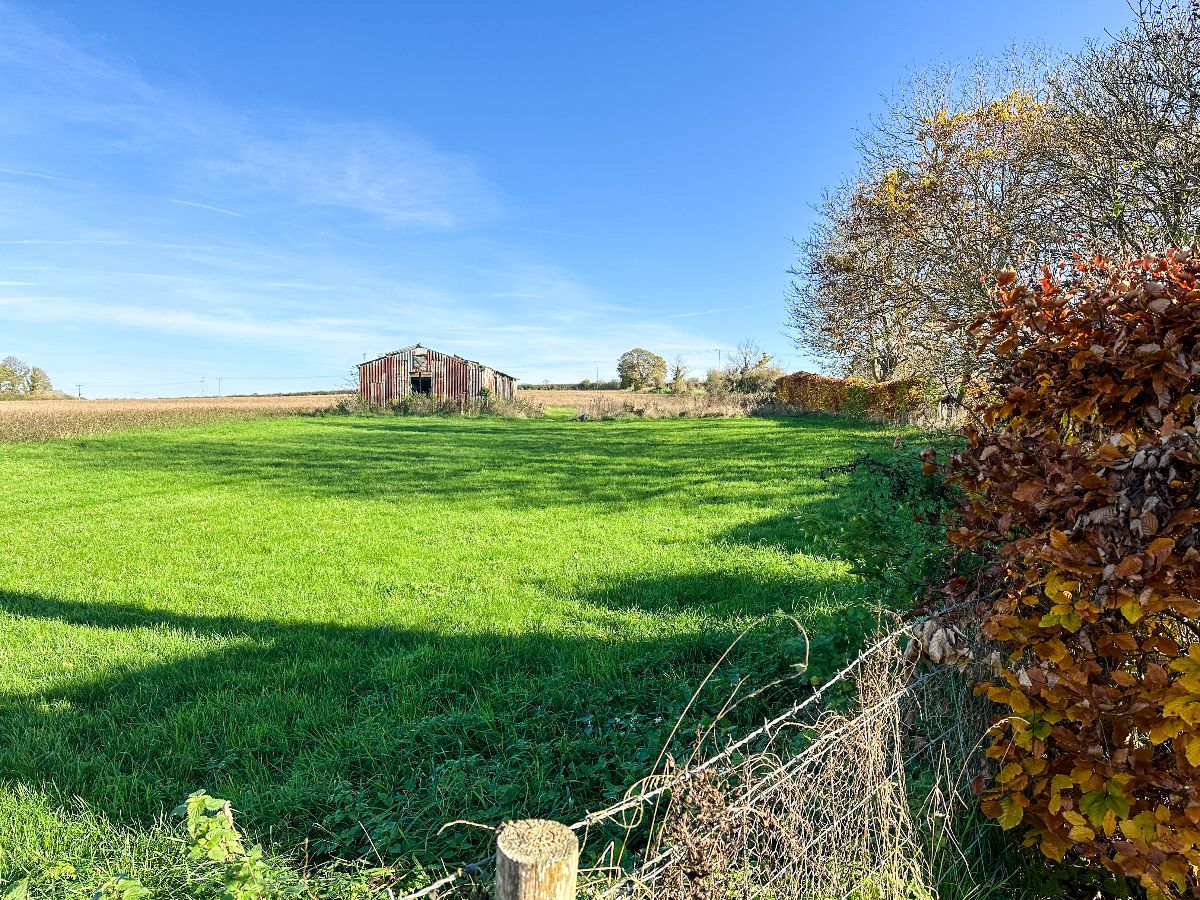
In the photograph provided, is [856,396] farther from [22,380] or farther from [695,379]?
[22,380]

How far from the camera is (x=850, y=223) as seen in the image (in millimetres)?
19688

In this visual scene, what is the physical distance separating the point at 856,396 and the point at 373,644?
26.8 m

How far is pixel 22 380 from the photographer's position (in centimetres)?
5875

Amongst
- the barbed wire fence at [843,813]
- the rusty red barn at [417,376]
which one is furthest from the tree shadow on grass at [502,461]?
the rusty red barn at [417,376]

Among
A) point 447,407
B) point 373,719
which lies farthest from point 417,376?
point 373,719

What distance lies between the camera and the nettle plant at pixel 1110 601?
6.35 feet

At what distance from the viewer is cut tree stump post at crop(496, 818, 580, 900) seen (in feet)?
4.21

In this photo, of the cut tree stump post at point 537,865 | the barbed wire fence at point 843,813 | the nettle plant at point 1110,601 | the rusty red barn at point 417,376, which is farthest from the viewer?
the rusty red barn at point 417,376

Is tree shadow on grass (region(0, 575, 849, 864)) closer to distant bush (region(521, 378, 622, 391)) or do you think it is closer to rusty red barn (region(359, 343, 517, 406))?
rusty red barn (region(359, 343, 517, 406))

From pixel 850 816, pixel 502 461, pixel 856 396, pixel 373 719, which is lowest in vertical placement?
pixel 373 719

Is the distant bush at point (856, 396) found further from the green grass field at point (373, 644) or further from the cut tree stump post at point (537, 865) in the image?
the cut tree stump post at point (537, 865)

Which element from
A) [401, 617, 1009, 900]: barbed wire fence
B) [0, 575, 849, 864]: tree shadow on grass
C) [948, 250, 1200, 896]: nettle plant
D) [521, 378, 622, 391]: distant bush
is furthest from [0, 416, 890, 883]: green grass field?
[521, 378, 622, 391]: distant bush

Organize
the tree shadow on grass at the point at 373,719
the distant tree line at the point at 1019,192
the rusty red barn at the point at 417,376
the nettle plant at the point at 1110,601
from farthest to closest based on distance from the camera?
1. the rusty red barn at the point at 417,376
2. the distant tree line at the point at 1019,192
3. the tree shadow on grass at the point at 373,719
4. the nettle plant at the point at 1110,601

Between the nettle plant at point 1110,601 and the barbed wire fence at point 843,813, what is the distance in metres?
0.20
